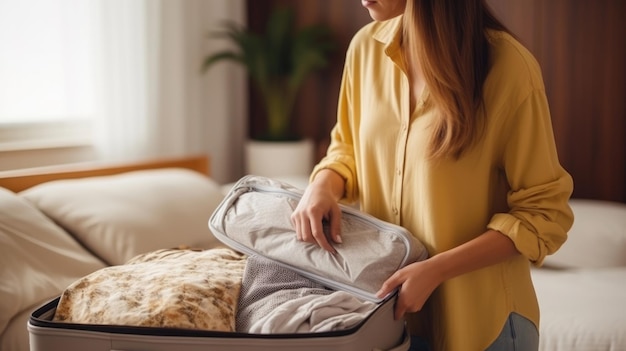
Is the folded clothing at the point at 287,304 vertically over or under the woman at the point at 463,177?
under

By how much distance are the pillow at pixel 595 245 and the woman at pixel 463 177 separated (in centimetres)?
165

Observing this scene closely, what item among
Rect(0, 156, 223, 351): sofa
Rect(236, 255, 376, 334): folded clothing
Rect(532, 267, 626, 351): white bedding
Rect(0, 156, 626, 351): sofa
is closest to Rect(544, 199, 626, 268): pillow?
Rect(0, 156, 626, 351): sofa

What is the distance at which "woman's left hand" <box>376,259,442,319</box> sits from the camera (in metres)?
1.02

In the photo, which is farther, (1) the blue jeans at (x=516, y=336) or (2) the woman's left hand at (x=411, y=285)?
(1) the blue jeans at (x=516, y=336)

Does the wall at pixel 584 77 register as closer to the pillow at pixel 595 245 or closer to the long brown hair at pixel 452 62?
the pillow at pixel 595 245

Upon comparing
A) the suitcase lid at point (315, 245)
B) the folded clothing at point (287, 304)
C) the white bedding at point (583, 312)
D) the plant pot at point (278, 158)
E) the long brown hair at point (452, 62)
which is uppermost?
the long brown hair at point (452, 62)

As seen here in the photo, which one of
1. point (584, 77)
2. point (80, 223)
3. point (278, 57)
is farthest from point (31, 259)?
point (584, 77)

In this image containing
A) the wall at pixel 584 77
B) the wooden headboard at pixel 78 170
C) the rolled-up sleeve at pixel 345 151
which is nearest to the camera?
the rolled-up sleeve at pixel 345 151

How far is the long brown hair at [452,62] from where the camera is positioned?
3.61ft

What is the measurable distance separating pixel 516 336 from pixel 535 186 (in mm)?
258

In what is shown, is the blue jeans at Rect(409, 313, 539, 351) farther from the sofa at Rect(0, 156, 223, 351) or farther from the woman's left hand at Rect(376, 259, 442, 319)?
the sofa at Rect(0, 156, 223, 351)

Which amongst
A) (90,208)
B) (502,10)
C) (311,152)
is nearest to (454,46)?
(90,208)

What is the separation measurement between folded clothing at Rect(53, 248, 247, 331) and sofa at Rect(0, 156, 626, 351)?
28.9 inches

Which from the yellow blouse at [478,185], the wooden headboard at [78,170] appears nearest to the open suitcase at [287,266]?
the yellow blouse at [478,185]
